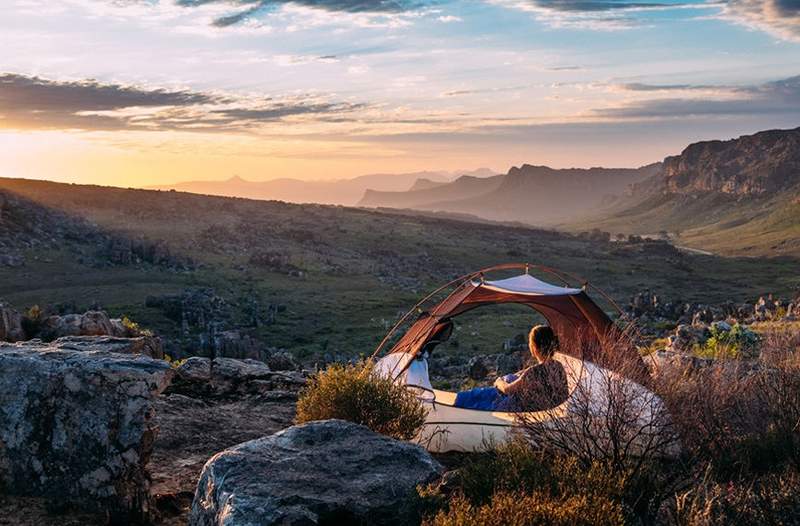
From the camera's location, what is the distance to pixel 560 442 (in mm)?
8359

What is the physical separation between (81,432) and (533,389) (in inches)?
219

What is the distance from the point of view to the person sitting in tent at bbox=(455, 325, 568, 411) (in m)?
9.83

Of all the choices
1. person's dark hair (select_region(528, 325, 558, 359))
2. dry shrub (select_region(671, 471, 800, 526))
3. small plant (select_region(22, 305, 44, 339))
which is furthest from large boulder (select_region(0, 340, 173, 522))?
small plant (select_region(22, 305, 44, 339))

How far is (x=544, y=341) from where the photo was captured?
1135 centimetres

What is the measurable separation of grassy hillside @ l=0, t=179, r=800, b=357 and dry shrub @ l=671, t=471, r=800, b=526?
2227 centimetres

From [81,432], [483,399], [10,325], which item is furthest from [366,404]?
[10,325]

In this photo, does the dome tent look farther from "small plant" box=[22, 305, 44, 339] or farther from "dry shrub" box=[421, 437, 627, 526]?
"small plant" box=[22, 305, 44, 339]

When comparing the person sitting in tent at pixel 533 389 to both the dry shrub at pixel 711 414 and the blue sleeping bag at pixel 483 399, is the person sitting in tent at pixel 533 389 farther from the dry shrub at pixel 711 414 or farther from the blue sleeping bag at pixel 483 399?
the dry shrub at pixel 711 414

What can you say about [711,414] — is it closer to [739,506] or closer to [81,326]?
[739,506]

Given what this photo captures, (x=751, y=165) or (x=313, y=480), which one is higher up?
(x=751, y=165)

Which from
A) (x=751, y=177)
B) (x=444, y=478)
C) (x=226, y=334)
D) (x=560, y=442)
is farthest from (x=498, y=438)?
(x=751, y=177)

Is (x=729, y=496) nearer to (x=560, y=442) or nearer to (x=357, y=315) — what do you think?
(x=560, y=442)

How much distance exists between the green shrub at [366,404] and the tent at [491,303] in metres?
0.64

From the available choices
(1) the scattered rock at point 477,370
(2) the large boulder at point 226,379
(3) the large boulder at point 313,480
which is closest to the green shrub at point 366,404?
(3) the large boulder at point 313,480
